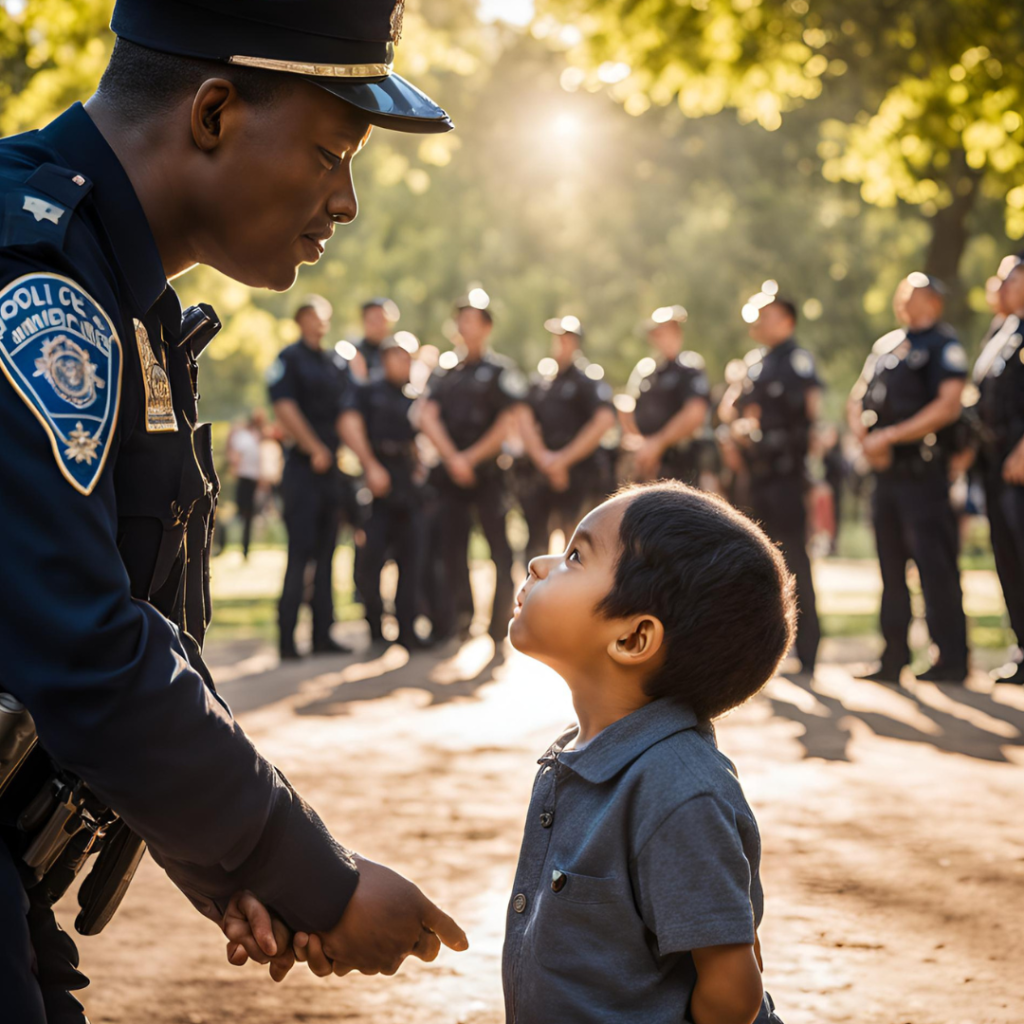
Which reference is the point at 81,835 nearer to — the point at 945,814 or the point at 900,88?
the point at 945,814

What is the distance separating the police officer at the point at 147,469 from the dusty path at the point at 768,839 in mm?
1539

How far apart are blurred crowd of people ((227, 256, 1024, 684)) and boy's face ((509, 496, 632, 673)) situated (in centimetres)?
614

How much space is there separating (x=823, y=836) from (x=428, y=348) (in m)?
9.90

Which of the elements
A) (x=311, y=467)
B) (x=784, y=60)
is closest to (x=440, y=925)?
(x=311, y=467)

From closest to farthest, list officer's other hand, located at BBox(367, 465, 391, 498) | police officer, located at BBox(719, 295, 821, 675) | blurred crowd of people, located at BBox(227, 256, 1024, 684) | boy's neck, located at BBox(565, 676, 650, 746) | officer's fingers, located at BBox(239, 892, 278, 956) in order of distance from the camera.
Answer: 1. officer's fingers, located at BBox(239, 892, 278, 956)
2. boy's neck, located at BBox(565, 676, 650, 746)
3. blurred crowd of people, located at BBox(227, 256, 1024, 684)
4. police officer, located at BBox(719, 295, 821, 675)
5. officer's other hand, located at BBox(367, 465, 391, 498)

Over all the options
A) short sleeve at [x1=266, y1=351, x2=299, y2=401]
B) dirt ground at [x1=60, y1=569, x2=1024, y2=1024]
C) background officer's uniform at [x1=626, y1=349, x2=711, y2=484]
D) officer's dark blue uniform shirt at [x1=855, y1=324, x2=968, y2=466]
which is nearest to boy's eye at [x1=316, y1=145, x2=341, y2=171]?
dirt ground at [x1=60, y1=569, x2=1024, y2=1024]

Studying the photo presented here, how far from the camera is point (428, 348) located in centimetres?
1391

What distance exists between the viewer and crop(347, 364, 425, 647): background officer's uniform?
984cm

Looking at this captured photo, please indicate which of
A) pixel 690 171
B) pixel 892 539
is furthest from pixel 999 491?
pixel 690 171

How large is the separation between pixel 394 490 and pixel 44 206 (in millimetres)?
8202

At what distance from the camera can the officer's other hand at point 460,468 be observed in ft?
32.0

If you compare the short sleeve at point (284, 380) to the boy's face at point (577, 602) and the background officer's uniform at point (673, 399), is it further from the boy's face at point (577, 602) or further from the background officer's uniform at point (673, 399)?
the boy's face at point (577, 602)

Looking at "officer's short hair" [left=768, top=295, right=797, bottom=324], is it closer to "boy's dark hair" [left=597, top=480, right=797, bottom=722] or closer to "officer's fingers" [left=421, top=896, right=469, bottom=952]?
"boy's dark hair" [left=597, top=480, right=797, bottom=722]

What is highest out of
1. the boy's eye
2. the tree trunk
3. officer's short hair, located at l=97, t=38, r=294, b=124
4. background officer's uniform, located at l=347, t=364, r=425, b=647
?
the tree trunk
